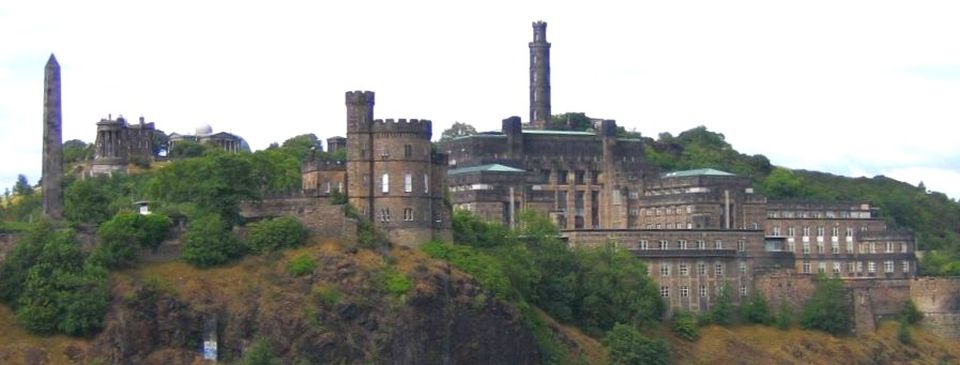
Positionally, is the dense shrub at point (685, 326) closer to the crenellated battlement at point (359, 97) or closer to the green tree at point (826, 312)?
the green tree at point (826, 312)

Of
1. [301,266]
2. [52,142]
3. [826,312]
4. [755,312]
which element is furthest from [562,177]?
[301,266]

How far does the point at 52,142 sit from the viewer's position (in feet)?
377

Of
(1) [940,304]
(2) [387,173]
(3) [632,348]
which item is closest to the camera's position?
(2) [387,173]

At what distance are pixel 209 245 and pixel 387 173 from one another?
1117 cm

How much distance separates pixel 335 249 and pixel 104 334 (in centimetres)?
1242

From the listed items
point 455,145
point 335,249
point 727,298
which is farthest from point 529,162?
point 335,249

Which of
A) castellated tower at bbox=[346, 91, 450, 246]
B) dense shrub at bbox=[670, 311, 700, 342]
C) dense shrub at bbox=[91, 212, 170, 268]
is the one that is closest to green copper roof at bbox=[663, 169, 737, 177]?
dense shrub at bbox=[670, 311, 700, 342]

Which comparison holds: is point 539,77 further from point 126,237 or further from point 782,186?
point 126,237

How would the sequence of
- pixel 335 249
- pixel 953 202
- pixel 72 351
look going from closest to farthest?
pixel 72 351
pixel 335 249
pixel 953 202

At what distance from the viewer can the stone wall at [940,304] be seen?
5536 inches

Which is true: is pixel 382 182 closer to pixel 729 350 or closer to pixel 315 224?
pixel 315 224

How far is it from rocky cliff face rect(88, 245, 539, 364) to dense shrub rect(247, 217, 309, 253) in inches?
34.7

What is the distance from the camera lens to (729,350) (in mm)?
129125

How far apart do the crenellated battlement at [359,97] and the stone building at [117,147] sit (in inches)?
1710
